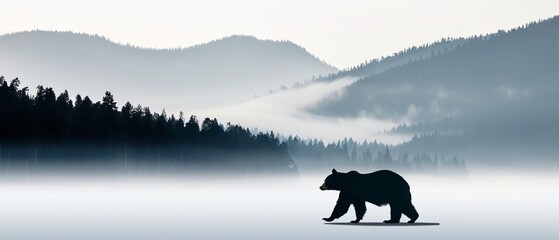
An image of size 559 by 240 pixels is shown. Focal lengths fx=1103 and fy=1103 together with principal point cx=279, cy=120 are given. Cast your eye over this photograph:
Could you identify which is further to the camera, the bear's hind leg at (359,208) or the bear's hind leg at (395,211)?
the bear's hind leg at (359,208)

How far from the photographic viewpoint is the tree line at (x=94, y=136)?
145125 millimetres

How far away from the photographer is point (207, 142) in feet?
573

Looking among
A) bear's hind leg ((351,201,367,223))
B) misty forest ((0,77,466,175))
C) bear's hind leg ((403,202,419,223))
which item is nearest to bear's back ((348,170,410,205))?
bear's hind leg ((351,201,367,223))

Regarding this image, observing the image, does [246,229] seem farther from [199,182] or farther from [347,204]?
[199,182]

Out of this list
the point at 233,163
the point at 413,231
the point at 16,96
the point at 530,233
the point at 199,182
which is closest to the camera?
the point at 413,231

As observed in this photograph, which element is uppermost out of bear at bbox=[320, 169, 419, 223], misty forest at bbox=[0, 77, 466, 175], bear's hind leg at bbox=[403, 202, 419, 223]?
misty forest at bbox=[0, 77, 466, 175]

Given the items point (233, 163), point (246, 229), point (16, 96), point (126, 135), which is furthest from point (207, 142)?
point (246, 229)

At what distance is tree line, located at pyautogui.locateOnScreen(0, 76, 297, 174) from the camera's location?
145125mm

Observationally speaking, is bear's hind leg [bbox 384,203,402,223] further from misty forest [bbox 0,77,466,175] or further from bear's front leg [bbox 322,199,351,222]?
misty forest [bbox 0,77,466,175]

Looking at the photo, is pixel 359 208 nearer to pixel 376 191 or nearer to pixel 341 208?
pixel 341 208

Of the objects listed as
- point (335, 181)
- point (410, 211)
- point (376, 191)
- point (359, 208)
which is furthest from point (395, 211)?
point (335, 181)

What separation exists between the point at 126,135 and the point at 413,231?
11400 cm

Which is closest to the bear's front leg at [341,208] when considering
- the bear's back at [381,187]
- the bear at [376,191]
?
the bear at [376,191]

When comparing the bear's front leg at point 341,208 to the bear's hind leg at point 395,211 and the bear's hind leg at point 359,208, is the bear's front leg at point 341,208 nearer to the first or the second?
the bear's hind leg at point 359,208
